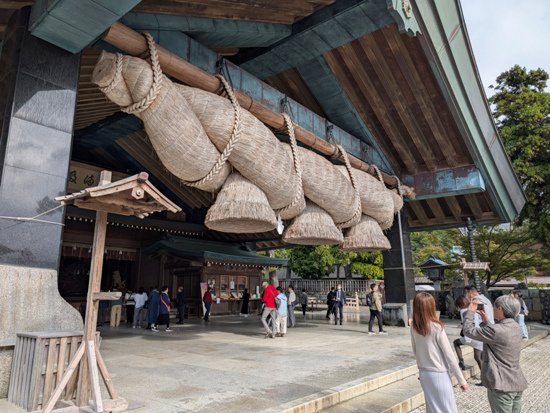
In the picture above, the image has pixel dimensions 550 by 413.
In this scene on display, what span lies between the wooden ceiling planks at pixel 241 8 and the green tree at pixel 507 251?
764 inches

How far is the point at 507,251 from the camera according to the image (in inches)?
812

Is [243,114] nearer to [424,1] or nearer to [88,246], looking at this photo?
[424,1]

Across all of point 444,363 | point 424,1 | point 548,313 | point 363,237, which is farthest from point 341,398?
point 548,313

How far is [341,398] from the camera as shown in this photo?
408cm

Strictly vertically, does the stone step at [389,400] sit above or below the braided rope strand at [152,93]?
below

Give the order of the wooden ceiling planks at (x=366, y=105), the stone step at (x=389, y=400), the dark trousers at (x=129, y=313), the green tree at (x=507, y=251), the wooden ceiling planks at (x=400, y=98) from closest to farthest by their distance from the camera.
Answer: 1. the stone step at (x=389, y=400)
2. the wooden ceiling planks at (x=400, y=98)
3. the wooden ceiling planks at (x=366, y=105)
4. the dark trousers at (x=129, y=313)
5. the green tree at (x=507, y=251)

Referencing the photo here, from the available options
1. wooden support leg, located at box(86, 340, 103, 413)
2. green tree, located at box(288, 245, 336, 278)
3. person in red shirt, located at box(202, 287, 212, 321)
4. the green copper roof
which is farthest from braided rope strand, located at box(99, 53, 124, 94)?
green tree, located at box(288, 245, 336, 278)

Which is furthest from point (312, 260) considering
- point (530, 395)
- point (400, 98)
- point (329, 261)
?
point (530, 395)

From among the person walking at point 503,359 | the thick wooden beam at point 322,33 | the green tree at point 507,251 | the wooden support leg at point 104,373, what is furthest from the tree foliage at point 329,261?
the wooden support leg at point 104,373

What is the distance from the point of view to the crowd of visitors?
115 inches

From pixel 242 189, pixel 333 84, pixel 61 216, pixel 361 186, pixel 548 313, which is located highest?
pixel 333 84

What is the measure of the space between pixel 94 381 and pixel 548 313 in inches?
831

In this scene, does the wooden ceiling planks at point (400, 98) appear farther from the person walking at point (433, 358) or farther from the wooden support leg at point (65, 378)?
the wooden support leg at point (65, 378)

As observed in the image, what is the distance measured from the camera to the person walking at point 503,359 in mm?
3094
